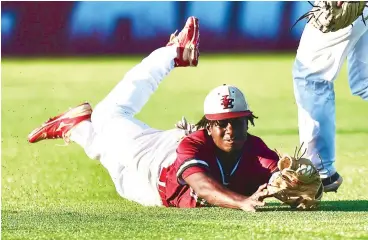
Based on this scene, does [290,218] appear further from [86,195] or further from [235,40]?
[235,40]

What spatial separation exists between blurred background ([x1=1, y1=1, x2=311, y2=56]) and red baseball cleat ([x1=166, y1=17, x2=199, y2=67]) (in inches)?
48.8

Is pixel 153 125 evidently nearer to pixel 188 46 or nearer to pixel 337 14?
pixel 188 46

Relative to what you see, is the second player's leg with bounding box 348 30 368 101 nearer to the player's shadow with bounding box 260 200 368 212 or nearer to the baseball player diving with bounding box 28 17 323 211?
the player's shadow with bounding box 260 200 368 212

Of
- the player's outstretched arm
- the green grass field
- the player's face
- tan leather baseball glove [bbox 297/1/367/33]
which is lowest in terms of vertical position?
the green grass field

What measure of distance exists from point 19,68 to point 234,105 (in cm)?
306

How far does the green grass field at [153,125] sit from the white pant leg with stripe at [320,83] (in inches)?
8.7

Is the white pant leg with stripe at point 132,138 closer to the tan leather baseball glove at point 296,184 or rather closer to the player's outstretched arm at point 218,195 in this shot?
the player's outstretched arm at point 218,195

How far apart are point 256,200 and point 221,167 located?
329 millimetres

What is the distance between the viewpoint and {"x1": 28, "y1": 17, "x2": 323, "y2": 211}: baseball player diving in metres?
4.16

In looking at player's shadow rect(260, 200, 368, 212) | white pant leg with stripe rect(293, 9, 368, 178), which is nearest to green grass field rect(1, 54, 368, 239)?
player's shadow rect(260, 200, 368, 212)

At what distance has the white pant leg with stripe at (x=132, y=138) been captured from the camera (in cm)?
465

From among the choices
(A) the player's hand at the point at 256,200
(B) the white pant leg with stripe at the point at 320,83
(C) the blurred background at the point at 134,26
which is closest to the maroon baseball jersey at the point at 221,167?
(A) the player's hand at the point at 256,200

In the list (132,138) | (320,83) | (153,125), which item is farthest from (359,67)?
(153,125)

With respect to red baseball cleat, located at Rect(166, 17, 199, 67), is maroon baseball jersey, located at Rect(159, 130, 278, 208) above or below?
below
